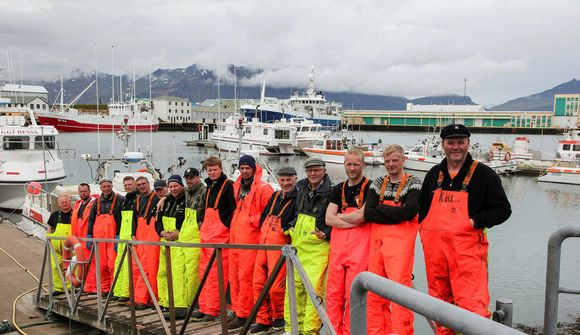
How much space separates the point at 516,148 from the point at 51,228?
4689 centimetres

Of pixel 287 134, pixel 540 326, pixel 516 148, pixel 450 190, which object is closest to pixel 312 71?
pixel 287 134

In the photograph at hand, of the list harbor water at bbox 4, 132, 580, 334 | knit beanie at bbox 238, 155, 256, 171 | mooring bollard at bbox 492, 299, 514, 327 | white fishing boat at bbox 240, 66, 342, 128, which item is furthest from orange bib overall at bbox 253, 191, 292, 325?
white fishing boat at bbox 240, 66, 342, 128

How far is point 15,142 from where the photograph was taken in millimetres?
18906

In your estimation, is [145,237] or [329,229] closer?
[329,229]

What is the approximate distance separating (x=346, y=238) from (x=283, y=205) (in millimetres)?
889

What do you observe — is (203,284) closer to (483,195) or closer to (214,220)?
(214,220)

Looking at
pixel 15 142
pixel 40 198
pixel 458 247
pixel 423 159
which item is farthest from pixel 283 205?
pixel 423 159

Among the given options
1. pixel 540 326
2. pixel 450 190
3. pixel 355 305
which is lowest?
pixel 540 326

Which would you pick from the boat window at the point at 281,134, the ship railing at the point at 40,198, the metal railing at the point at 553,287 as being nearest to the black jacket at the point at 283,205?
the metal railing at the point at 553,287

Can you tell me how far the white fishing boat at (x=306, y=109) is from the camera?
71.6 metres

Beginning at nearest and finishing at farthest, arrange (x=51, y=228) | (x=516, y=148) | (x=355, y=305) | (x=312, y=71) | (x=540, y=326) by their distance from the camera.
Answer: (x=355, y=305)
(x=51, y=228)
(x=540, y=326)
(x=516, y=148)
(x=312, y=71)

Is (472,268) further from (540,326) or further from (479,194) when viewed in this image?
(540,326)

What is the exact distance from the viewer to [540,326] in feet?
32.1

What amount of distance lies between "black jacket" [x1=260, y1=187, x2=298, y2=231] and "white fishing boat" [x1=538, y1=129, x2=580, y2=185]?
34.9 metres
